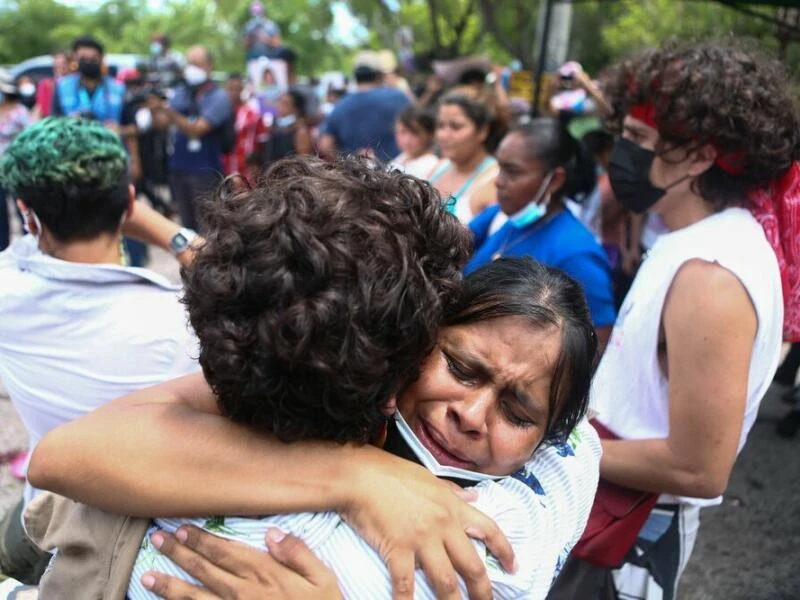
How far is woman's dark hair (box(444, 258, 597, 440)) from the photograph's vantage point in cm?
118

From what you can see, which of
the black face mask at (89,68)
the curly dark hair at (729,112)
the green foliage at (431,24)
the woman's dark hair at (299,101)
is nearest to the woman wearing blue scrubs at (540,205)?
the curly dark hair at (729,112)

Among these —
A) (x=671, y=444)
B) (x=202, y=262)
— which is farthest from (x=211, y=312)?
(x=671, y=444)

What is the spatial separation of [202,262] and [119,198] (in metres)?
1.12

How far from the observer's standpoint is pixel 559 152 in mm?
3129

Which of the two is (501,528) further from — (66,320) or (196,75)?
(196,75)

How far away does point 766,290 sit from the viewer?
1.58 m

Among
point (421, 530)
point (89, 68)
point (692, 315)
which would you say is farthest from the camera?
point (89, 68)

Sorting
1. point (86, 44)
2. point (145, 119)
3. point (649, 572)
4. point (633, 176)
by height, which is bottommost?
point (145, 119)

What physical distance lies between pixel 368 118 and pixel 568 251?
12.9 ft

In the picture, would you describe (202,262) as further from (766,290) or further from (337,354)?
(766,290)

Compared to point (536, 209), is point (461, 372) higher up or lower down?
higher up

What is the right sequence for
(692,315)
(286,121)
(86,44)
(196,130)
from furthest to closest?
(286,121)
(196,130)
(86,44)
(692,315)

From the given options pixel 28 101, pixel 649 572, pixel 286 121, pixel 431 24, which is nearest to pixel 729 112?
pixel 649 572

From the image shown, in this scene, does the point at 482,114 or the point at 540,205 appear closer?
the point at 540,205
